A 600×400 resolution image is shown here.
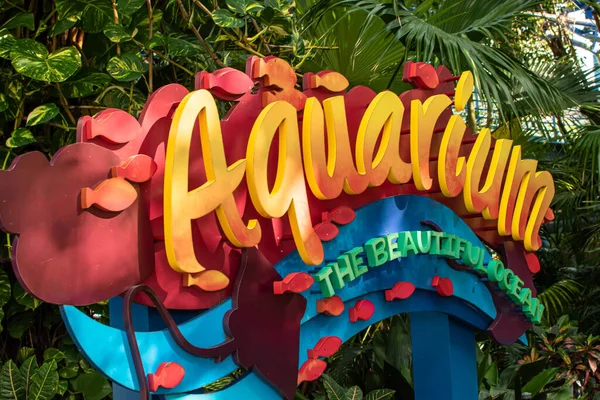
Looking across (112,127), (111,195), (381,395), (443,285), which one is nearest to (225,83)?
(112,127)

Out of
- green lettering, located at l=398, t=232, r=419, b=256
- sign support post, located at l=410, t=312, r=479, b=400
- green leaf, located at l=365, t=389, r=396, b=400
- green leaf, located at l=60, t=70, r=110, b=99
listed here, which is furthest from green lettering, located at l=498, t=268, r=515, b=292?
green leaf, located at l=60, t=70, r=110, b=99

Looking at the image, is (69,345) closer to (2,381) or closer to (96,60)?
(2,381)

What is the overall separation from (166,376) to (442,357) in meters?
1.69

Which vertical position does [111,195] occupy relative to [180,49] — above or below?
below

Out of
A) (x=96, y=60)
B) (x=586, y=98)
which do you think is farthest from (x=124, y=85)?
(x=586, y=98)

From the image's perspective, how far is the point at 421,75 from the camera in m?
3.46

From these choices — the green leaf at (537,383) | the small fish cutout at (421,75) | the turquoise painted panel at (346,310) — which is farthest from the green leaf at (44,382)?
the green leaf at (537,383)

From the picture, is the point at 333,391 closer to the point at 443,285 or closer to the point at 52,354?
the point at 443,285

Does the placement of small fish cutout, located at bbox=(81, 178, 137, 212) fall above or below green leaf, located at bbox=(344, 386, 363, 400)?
above

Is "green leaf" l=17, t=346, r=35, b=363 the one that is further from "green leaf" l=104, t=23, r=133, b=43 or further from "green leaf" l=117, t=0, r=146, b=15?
"green leaf" l=117, t=0, r=146, b=15

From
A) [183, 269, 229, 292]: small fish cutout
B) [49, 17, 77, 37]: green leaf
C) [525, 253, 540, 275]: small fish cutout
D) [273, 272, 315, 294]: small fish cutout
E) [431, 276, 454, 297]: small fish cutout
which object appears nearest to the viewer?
[183, 269, 229, 292]: small fish cutout

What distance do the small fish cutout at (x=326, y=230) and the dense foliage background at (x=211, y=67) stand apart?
957 mm

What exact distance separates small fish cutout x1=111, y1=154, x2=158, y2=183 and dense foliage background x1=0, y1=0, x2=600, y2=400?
0.73m

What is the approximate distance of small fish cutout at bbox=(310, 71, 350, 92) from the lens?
9.99 feet
